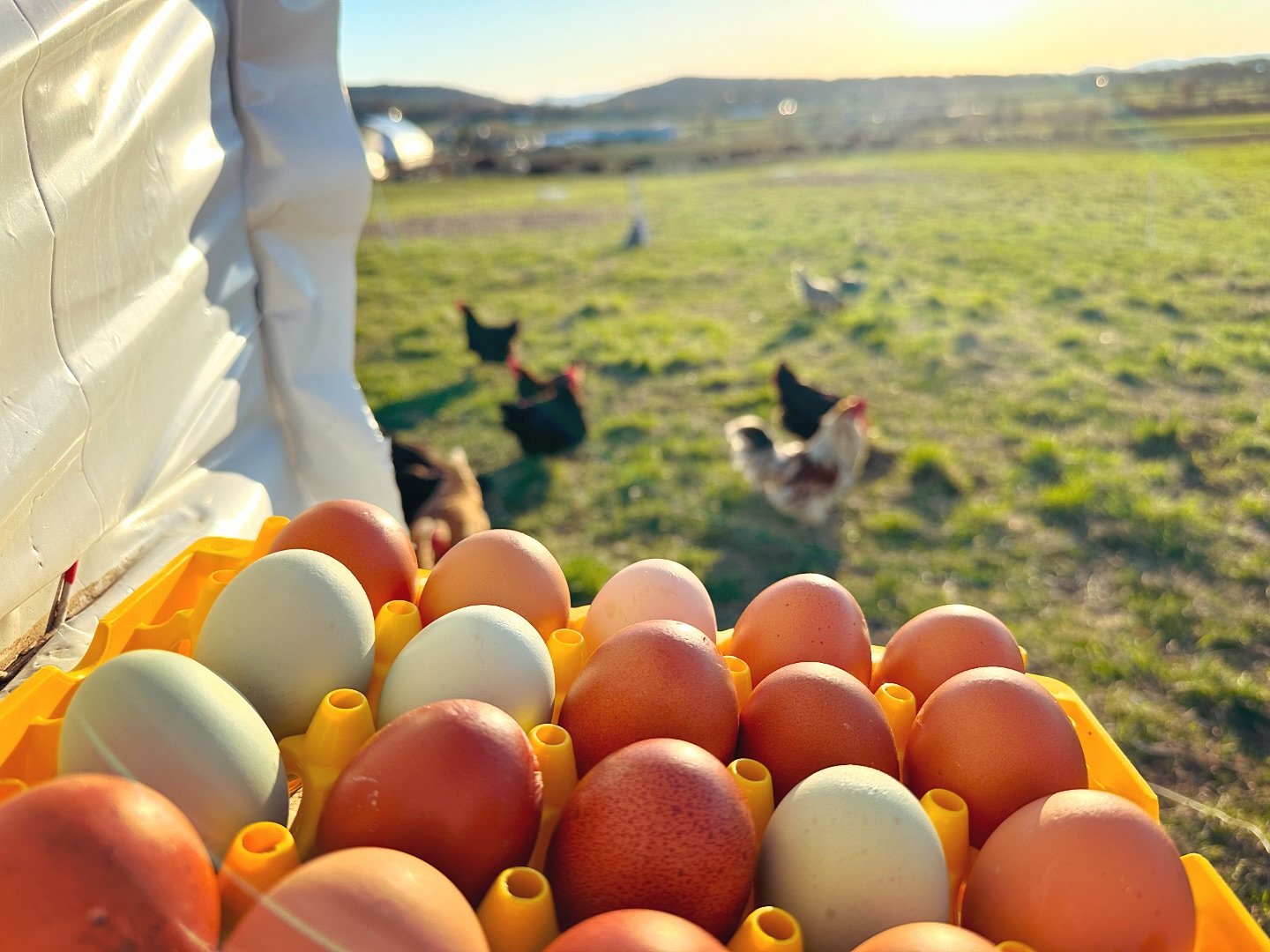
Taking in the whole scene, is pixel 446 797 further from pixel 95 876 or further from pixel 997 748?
pixel 997 748

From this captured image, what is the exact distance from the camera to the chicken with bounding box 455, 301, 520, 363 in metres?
5.21

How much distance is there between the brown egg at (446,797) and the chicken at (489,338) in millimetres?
4524

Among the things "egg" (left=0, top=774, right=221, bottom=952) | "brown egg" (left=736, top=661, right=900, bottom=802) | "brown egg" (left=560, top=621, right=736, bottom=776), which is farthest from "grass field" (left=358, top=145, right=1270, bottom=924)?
"egg" (left=0, top=774, right=221, bottom=952)

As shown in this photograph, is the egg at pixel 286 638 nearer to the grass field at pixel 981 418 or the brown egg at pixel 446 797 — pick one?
the brown egg at pixel 446 797

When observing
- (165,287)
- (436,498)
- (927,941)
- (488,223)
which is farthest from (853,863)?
(488,223)

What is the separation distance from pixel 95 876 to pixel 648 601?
0.70m

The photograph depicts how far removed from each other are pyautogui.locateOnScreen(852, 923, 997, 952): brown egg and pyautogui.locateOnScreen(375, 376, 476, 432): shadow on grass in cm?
408

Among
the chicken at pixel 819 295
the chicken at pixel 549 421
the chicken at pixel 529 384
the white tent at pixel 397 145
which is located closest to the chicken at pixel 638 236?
the chicken at pixel 819 295

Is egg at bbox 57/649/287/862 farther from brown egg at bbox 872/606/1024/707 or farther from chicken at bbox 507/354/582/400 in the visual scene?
chicken at bbox 507/354/582/400

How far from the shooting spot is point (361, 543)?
3.94 ft

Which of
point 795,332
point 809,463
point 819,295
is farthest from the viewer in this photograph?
point 819,295

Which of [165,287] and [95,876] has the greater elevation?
[165,287]

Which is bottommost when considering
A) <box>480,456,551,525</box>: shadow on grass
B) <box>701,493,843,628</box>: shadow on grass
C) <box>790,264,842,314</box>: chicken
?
<box>701,493,843,628</box>: shadow on grass

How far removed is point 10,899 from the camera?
0.59 meters
